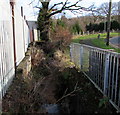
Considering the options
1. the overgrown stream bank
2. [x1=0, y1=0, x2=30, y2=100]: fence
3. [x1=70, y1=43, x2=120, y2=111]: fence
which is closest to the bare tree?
the overgrown stream bank

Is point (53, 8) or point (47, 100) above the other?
point (53, 8)

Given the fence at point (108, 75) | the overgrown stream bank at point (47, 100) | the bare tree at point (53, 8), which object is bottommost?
the overgrown stream bank at point (47, 100)

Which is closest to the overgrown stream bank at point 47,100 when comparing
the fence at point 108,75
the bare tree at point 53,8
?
the fence at point 108,75

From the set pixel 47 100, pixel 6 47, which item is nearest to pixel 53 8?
pixel 6 47

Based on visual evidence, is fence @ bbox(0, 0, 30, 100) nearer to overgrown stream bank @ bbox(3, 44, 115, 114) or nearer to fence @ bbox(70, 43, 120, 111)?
overgrown stream bank @ bbox(3, 44, 115, 114)

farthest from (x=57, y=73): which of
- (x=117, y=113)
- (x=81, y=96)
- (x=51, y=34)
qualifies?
(x=51, y=34)

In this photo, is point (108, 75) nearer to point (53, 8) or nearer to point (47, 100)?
point (47, 100)

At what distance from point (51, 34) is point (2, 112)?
11.9 m

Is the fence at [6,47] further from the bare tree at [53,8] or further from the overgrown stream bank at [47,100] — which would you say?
the bare tree at [53,8]

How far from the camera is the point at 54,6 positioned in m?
13.1

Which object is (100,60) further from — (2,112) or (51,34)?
(51,34)

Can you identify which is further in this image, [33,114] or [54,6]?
[54,6]

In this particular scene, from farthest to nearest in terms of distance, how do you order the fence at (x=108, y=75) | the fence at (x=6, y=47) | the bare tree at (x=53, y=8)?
the bare tree at (x=53, y=8)
the fence at (x=6, y=47)
the fence at (x=108, y=75)

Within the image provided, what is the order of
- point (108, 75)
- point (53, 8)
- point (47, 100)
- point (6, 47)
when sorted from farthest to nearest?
point (53, 8) < point (47, 100) < point (6, 47) < point (108, 75)
